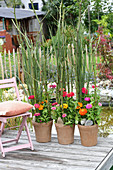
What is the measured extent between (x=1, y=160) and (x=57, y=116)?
802 mm

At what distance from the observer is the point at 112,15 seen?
43.3 ft

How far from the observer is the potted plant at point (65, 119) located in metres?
3.11

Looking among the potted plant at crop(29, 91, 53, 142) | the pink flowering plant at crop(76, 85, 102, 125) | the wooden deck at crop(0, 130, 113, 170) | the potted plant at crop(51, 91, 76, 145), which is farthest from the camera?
the potted plant at crop(29, 91, 53, 142)

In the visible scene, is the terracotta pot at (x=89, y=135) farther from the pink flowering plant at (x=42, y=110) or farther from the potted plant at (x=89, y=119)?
the pink flowering plant at (x=42, y=110)

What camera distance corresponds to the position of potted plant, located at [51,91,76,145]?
3.11 m

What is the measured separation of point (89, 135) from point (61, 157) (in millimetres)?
427

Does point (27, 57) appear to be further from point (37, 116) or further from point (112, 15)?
point (112, 15)

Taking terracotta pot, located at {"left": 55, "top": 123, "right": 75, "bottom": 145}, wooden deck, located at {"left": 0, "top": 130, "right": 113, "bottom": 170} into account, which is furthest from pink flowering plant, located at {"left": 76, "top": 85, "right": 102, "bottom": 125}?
wooden deck, located at {"left": 0, "top": 130, "right": 113, "bottom": 170}

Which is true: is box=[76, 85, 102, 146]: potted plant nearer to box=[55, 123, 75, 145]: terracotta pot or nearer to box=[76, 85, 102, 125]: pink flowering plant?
box=[76, 85, 102, 125]: pink flowering plant

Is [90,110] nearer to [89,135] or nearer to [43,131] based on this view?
[89,135]

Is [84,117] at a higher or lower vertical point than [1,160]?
higher

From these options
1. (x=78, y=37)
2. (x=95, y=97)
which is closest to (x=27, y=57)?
(x=78, y=37)

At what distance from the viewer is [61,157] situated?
2824mm

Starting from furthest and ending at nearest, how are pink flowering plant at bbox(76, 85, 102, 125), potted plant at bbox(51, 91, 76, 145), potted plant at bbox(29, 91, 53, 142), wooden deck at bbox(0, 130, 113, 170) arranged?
potted plant at bbox(29, 91, 53, 142)
potted plant at bbox(51, 91, 76, 145)
pink flowering plant at bbox(76, 85, 102, 125)
wooden deck at bbox(0, 130, 113, 170)
